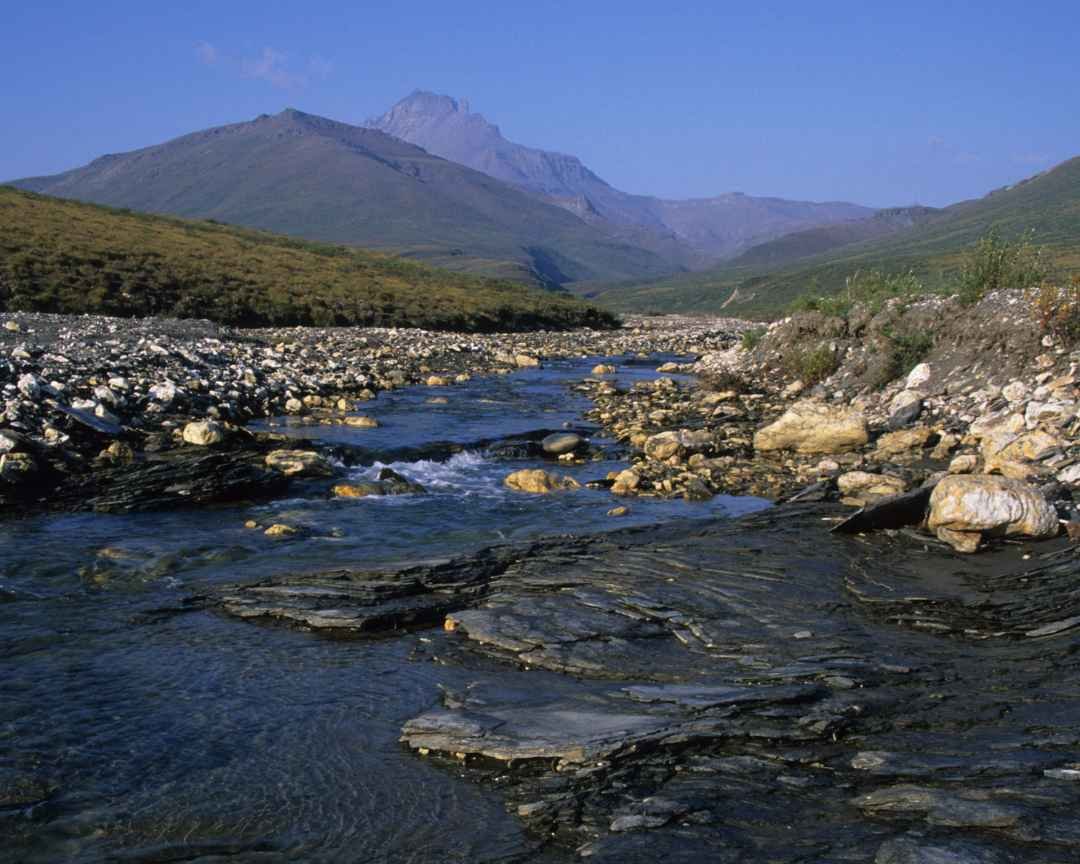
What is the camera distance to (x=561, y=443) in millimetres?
16734

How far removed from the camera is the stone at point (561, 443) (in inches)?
654

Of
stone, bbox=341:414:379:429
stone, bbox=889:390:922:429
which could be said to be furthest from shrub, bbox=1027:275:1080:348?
stone, bbox=341:414:379:429

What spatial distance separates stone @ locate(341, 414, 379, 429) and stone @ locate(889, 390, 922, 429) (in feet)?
32.9

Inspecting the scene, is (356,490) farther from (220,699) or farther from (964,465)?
(964,465)

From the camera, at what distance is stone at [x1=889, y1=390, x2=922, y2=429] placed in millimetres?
16969

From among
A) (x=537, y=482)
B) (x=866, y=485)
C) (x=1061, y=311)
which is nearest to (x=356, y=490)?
(x=537, y=482)

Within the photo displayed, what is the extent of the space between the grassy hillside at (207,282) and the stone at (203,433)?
76.6 ft

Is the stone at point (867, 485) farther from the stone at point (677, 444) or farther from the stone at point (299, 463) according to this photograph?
the stone at point (299, 463)

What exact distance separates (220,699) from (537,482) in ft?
24.6

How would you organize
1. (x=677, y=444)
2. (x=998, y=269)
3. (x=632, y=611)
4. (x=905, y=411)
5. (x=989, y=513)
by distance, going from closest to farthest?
(x=632, y=611) → (x=989, y=513) → (x=677, y=444) → (x=905, y=411) → (x=998, y=269)

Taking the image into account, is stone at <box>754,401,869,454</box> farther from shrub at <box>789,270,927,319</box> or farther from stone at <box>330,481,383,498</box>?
shrub at <box>789,270,927,319</box>

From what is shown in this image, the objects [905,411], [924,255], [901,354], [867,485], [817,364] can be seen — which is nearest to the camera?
[867,485]

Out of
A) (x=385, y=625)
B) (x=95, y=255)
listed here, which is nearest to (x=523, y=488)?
(x=385, y=625)

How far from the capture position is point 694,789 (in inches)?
198
